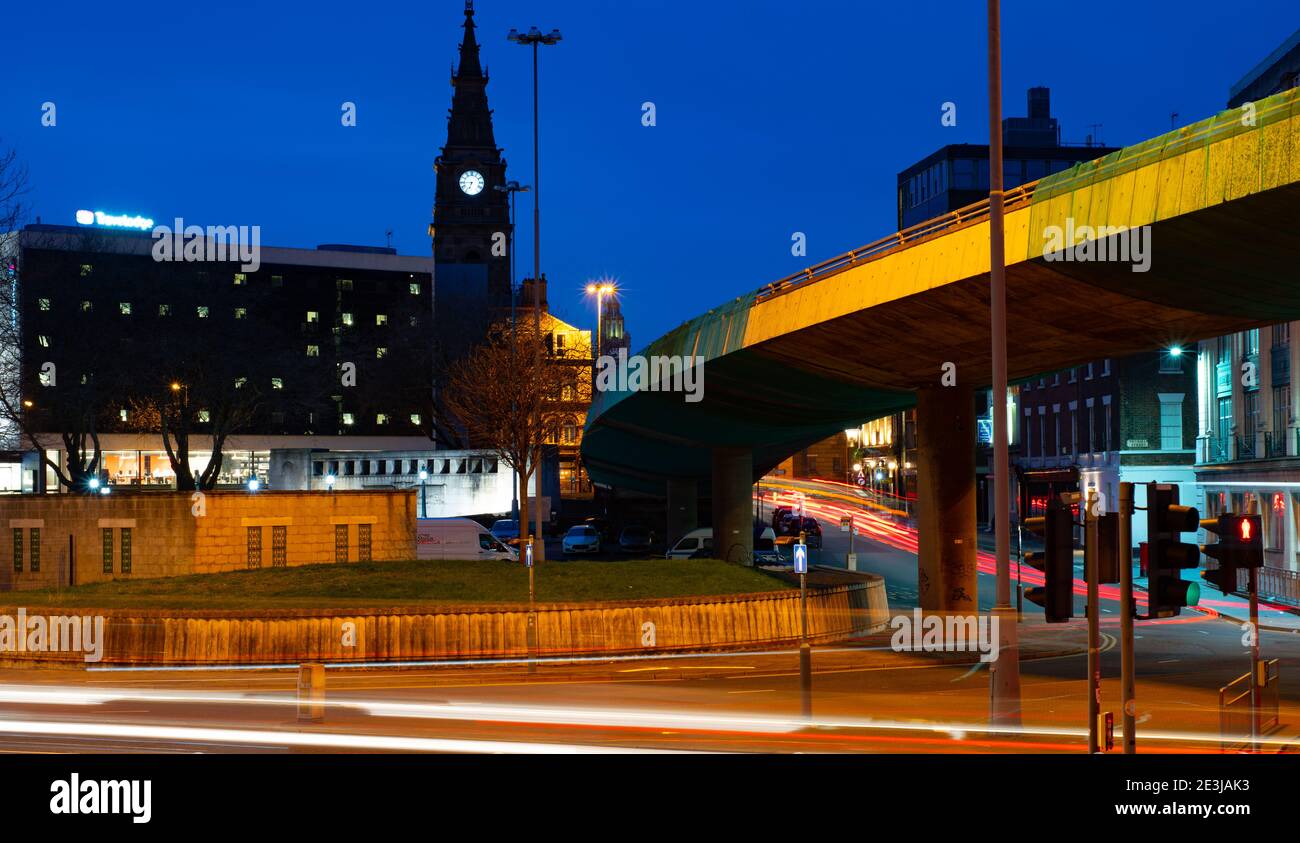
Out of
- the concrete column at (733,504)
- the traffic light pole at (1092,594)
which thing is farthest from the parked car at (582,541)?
the traffic light pole at (1092,594)

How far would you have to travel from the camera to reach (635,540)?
69.0 m

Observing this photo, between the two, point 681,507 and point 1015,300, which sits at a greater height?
point 1015,300

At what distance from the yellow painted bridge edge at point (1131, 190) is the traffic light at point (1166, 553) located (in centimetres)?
853

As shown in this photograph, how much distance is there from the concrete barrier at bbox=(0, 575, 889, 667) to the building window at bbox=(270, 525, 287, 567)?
37.5 feet

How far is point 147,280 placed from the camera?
69.0 m

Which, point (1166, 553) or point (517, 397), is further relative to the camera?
point (517, 397)

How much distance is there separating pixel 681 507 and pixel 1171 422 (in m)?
26.3

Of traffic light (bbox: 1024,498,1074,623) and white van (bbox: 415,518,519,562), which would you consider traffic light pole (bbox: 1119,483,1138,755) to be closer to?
traffic light (bbox: 1024,498,1074,623)

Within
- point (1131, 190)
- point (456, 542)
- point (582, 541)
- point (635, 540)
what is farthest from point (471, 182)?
point (1131, 190)

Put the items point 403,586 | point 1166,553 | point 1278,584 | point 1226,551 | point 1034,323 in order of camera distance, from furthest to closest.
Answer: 1. point 1278,584
2. point 403,586
3. point 1034,323
4. point 1226,551
5. point 1166,553

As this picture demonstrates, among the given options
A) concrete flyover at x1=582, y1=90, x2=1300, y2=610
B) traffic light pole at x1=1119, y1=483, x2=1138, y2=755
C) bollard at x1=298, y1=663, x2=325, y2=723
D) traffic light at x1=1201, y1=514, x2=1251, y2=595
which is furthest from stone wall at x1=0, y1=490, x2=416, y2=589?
traffic light pole at x1=1119, y1=483, x2=1138, y2=755

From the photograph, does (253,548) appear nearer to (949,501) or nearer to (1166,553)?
(949,501)
